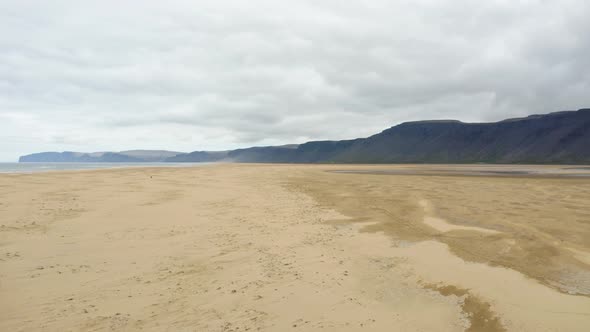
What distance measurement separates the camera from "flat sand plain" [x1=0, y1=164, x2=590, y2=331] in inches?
172

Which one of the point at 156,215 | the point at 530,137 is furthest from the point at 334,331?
the point at 530,137

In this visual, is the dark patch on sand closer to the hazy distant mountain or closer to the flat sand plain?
the flat sand plain

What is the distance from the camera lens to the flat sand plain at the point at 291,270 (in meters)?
4.38

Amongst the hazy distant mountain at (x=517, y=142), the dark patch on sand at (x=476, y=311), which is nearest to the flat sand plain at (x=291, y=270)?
the dark patch on sand at (x=476, y=311)

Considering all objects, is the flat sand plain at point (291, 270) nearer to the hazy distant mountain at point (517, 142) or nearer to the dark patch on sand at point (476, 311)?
the dark patch on sand at point (476, 311)

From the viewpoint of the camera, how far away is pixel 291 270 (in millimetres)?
6203

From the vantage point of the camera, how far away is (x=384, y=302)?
491 centimetres

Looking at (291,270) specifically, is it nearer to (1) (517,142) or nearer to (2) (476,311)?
(2) (476,311)

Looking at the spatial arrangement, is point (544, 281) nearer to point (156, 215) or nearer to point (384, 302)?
point (384, 302)

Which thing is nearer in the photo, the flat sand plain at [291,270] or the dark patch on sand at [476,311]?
the dark patch on sand at [476,311]

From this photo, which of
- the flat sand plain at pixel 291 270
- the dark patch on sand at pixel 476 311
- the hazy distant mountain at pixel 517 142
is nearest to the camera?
the dark patch on sand at pixel 476 311

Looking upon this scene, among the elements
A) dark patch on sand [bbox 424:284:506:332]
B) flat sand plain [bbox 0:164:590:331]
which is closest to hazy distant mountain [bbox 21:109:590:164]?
flat sand plain [bbox 0:164:590:331]

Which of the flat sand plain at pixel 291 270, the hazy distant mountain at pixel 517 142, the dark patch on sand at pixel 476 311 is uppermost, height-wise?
the hazy distant mountain at pixel 517 142

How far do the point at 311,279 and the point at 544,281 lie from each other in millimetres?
3932
